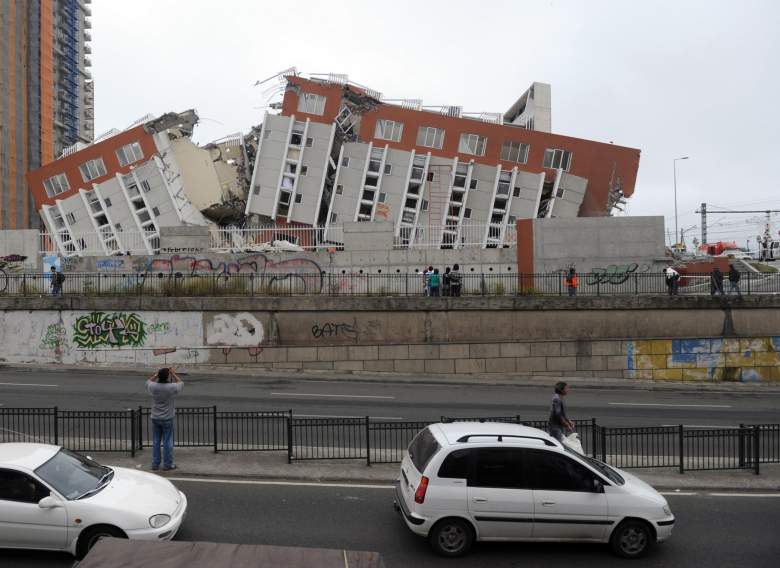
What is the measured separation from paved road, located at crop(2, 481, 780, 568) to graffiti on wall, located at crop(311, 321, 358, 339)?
46.2 ft

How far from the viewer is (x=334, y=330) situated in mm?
24531

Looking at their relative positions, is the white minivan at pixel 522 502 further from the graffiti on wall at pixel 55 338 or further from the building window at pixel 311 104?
the building window at pixel 311 104

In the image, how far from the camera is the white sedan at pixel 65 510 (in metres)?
7.22

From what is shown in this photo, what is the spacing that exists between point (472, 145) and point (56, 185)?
32.4m

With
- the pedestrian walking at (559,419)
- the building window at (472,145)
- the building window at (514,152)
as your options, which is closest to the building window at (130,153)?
the building window at (472,145)

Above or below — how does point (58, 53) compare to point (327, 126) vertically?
above

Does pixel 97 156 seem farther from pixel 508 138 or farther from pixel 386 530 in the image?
pixel 386 530

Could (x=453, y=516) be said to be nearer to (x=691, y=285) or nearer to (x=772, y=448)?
(x=772, y=448)

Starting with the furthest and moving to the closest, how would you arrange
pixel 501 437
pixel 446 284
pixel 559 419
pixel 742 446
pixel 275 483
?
pixel 446 284 → pixel 742 446 → pixel 559 419 → pixel 275 483 → pixel 501 437

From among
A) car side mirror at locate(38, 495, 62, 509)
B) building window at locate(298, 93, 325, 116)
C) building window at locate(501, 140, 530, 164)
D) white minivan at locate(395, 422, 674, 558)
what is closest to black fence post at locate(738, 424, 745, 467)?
white minivan at locate(395, 422, 674, 558)

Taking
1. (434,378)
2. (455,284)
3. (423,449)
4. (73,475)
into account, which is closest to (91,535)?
(73,475)

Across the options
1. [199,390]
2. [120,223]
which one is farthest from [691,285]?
[120,223]

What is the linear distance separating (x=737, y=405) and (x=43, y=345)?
25.0 metres

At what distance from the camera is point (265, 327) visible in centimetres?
2452
